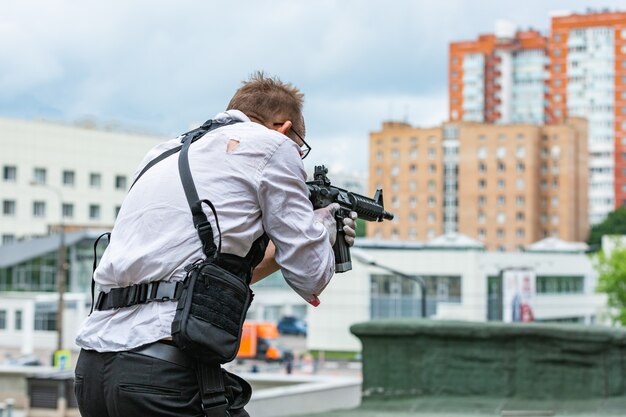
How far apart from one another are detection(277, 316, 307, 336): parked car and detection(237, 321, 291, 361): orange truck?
21137 millimetres

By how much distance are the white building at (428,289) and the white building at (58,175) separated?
63.6 feet

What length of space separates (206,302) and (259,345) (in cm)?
6463

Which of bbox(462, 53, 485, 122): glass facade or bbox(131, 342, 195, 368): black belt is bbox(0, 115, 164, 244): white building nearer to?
bbox(131, 342, 195, 368): black belt

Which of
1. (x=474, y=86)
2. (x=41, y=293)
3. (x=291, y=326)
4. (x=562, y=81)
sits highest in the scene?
(x=562, y=81)

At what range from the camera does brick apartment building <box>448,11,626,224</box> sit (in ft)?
544

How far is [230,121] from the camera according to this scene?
323 centimetres

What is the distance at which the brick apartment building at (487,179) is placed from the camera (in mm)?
135500

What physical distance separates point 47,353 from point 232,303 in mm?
67062

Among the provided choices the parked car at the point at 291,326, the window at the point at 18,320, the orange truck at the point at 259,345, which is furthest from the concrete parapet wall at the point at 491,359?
the parked car at the point at 291,326

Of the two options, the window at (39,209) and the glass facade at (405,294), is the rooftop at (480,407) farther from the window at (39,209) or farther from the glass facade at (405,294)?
the window at (39,209)

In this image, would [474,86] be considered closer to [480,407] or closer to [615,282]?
[615,282]

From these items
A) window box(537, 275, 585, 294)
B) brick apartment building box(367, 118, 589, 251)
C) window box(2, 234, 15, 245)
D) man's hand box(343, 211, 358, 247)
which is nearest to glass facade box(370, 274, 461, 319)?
window box(537, 275, 585, 294)

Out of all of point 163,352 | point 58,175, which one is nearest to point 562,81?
point 58,175

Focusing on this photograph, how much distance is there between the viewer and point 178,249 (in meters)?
2.97
